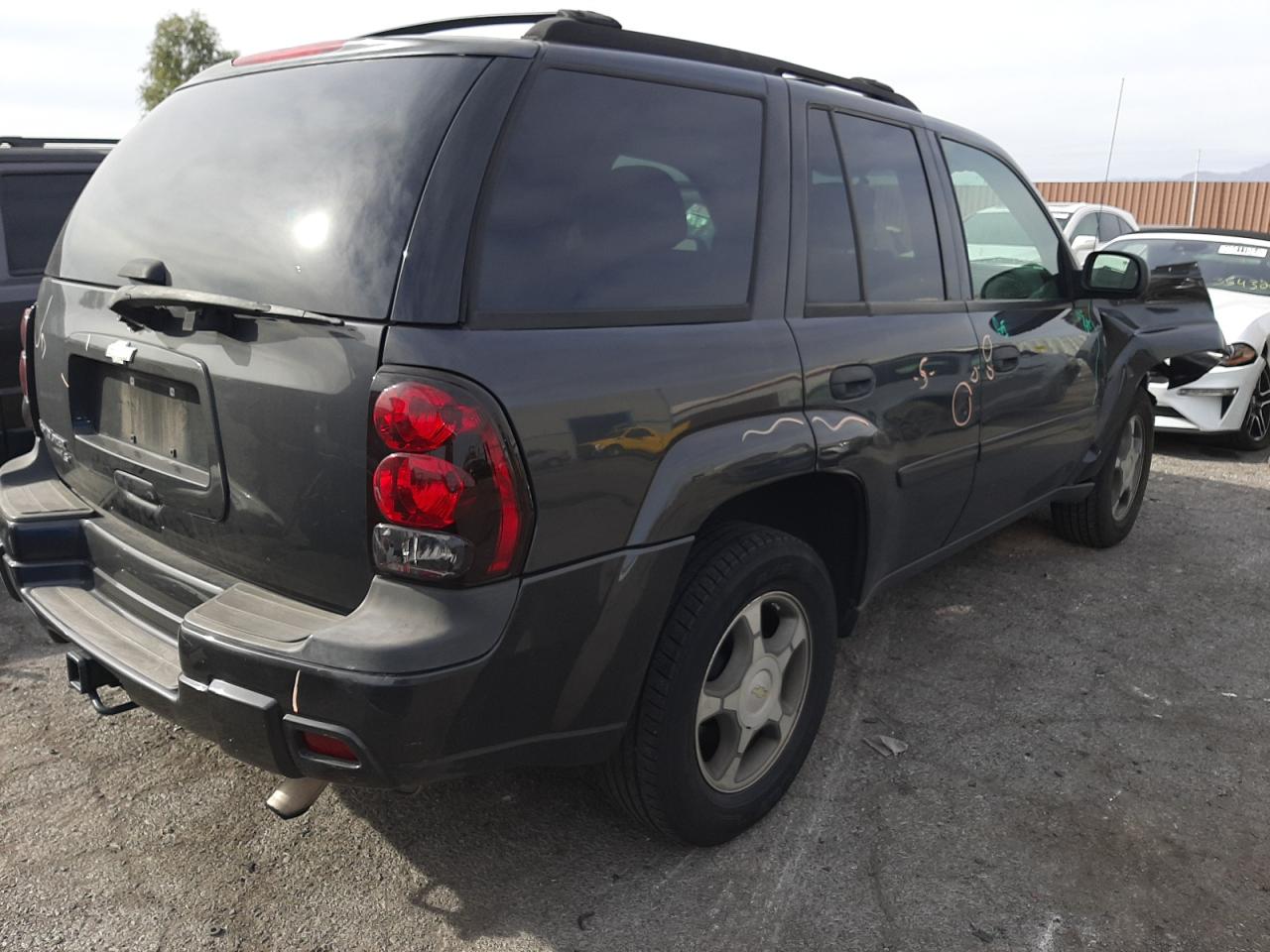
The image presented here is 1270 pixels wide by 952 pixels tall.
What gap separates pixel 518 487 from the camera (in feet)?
6.71

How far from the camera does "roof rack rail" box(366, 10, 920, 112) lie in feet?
7.84

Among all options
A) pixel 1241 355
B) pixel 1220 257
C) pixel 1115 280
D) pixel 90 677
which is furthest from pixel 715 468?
pixel 1220 257

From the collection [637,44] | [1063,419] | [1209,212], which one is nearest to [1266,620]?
[1063,419]

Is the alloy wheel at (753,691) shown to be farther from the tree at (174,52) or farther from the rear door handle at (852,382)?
the tree at (174,52)

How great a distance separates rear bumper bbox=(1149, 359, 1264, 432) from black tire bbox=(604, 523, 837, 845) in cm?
553

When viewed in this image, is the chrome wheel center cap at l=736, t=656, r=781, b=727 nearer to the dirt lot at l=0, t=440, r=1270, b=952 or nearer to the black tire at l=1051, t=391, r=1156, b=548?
the dirt lot at l=0, t=440, r=1270, b=952

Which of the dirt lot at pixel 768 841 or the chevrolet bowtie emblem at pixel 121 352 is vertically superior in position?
the chevrolet bowtie emblem at pixel 121 352

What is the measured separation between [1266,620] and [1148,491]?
209 centimetres

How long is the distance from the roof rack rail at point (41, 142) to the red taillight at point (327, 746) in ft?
15.5

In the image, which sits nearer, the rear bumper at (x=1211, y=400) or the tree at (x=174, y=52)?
the rear bumper at (x=1211, y=400)

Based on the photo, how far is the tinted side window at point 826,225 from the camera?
2887mm

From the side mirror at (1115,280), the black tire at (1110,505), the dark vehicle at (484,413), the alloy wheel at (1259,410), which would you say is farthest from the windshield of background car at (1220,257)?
the dark vehicle at (484,413)

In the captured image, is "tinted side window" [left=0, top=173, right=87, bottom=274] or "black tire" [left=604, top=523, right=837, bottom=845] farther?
"tinted side window" [left=0, top=173, right=87, bottom=274]

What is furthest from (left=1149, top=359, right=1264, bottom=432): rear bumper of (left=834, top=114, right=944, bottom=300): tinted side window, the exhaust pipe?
the exhaust pipe
